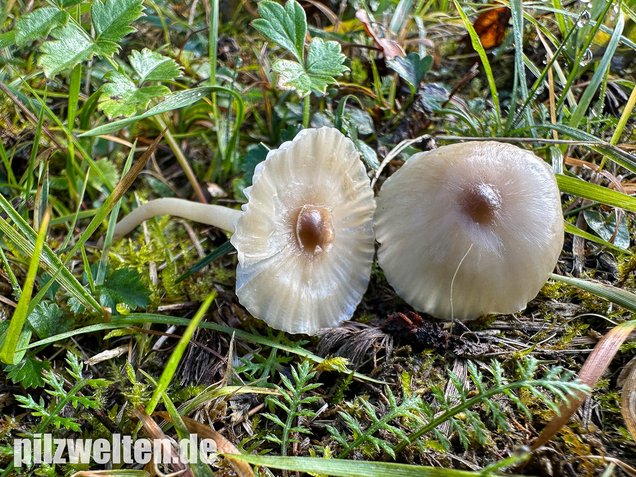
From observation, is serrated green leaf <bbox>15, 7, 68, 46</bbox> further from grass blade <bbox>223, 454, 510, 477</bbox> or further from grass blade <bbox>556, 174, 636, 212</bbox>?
grass blade <bbox>556, 174, 636, 212</bbox>

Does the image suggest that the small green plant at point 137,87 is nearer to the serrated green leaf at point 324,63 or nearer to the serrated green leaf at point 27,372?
the serrated green leaf at point 324,63

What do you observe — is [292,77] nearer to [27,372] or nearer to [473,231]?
[473,231]

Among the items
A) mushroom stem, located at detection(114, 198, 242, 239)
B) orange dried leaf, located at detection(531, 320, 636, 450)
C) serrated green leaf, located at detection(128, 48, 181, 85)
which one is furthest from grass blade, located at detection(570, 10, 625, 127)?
serrated green leaf, located at detection(128, 48, 181, 85)

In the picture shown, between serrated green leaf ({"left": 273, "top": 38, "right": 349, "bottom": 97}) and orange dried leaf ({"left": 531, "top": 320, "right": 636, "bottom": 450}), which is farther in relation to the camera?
serrated green leaf ({"left": 273, "top": 38, "right": 349, "bottom": 97})

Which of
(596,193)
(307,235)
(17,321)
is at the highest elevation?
(596,193)

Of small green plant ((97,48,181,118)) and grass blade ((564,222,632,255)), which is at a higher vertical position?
small green plant ((97,48,181,118))

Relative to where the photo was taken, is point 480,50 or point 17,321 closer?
point 17,321

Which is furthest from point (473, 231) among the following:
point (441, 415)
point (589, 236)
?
point (441, 415)
